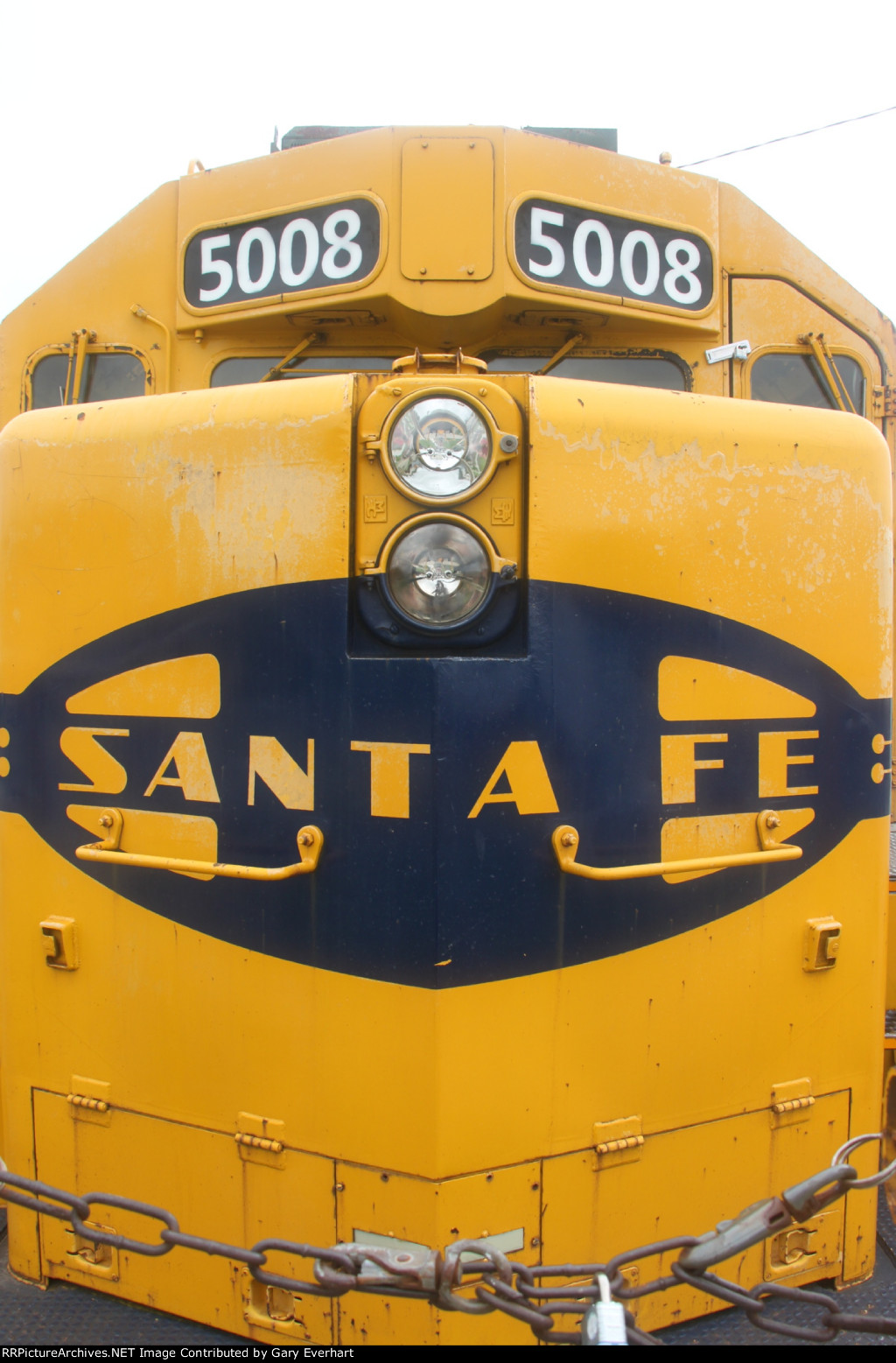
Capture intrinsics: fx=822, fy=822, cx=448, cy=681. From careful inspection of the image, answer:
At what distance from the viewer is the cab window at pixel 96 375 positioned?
231 cm

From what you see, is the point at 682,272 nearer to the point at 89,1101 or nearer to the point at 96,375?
the point at 96,375

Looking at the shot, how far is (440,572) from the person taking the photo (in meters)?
1.41

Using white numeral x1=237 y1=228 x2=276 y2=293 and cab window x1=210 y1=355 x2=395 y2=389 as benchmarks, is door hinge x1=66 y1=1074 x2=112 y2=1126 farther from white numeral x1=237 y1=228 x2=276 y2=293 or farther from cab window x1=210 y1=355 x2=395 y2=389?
white numeral x1=237 y1=228 x2=276 y2=293

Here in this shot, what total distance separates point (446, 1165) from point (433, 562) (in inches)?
40.5

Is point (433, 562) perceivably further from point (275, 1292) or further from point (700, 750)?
point (275, 1292)

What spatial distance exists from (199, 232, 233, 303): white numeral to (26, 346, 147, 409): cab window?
0.89 feet

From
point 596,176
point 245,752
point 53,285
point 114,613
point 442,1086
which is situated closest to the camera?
point 442,1086

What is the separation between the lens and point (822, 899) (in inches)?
65.7

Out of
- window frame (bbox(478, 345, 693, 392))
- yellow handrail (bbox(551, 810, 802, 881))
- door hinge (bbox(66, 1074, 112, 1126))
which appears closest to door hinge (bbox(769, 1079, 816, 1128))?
yellow handrail (bbox(551, 810, 802, 881))

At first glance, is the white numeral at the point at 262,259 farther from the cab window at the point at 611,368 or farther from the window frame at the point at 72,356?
the cab window at the point at 611,368

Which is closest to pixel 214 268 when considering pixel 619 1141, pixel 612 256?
A: pixel 612 256

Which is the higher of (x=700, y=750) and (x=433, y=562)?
(x=433, y=562)

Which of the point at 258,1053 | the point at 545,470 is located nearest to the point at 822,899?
the point at 545,470

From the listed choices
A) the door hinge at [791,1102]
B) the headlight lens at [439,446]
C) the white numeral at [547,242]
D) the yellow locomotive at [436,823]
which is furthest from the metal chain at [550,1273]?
the white numeral at [547,242]
